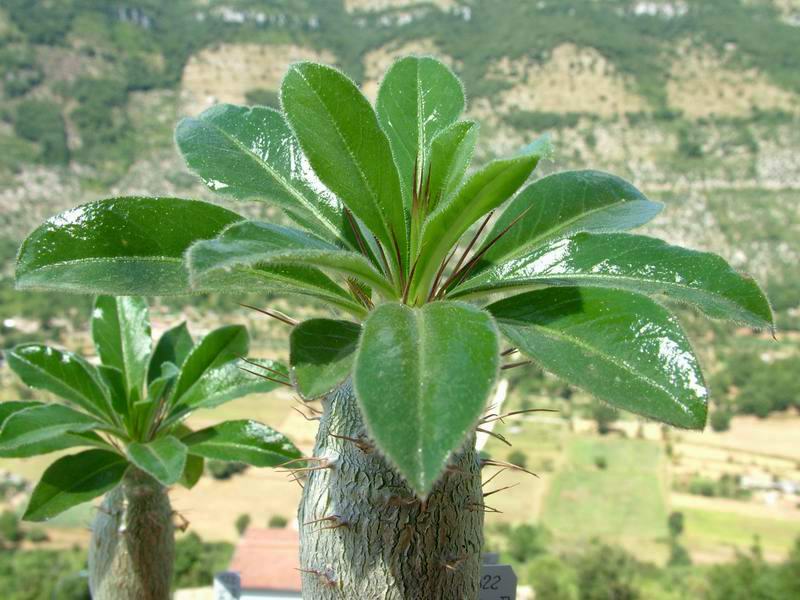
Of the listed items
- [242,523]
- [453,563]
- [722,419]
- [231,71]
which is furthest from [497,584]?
[231,71]

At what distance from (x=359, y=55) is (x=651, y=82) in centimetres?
1390

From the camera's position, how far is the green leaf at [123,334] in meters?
1.37

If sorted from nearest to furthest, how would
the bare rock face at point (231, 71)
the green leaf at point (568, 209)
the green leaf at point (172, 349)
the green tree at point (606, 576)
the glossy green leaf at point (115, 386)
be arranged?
the green leaf at point (568, 209) < the glossy green leaf at point (115, 386) < the green leaf at point (172, 349) < the green tree at point (606, 576) < the bare rock face at point (231, 71)

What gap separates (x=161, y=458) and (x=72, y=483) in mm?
186

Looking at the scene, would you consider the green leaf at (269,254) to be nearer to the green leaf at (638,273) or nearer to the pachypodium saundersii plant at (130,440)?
the green leaf at (638,273)

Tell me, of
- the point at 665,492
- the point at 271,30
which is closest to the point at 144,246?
the point at 665,492

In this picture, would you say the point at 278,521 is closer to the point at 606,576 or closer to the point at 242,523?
the point at 242,523

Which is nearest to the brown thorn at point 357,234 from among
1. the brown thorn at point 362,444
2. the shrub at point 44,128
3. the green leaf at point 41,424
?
the brown thorn at point 362,444

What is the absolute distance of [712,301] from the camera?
2.33ft

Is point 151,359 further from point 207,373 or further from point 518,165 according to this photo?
point 518,165

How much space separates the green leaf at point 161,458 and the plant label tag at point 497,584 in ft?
1.42

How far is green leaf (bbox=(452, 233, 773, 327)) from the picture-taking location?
71cm

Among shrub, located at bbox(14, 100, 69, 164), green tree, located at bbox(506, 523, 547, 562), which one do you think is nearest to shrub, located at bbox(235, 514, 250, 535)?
green tree, located at bbox(506, 523, 547, 562)

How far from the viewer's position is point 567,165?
1453cm
